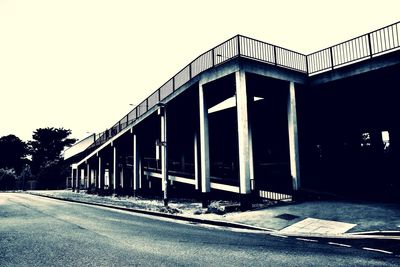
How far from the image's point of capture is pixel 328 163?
16984mm

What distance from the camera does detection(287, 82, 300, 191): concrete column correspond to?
1505 centimetres

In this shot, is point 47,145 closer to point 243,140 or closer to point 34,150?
point 34,150

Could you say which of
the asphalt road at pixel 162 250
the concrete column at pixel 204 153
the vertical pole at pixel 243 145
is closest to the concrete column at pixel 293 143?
the vertical pole at pixel 243 145

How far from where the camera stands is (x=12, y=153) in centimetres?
7756

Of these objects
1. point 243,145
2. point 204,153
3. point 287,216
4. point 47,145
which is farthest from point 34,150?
point 287,216

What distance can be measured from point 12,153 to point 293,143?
82.3 metres

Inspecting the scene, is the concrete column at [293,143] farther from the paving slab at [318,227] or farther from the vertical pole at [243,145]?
the paving slab at [318,227]

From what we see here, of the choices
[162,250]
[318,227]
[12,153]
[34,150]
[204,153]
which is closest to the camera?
[162,250]

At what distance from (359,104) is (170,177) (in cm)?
1326

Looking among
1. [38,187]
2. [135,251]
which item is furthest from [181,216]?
[38,187]

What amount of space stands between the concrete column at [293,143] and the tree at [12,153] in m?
80.5

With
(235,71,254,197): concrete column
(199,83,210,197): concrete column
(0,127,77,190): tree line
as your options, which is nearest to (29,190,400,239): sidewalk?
(235,71,254,197): concrete column

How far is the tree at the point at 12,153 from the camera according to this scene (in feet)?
251

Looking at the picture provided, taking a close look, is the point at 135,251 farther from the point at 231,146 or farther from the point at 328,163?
the point at 231,146
